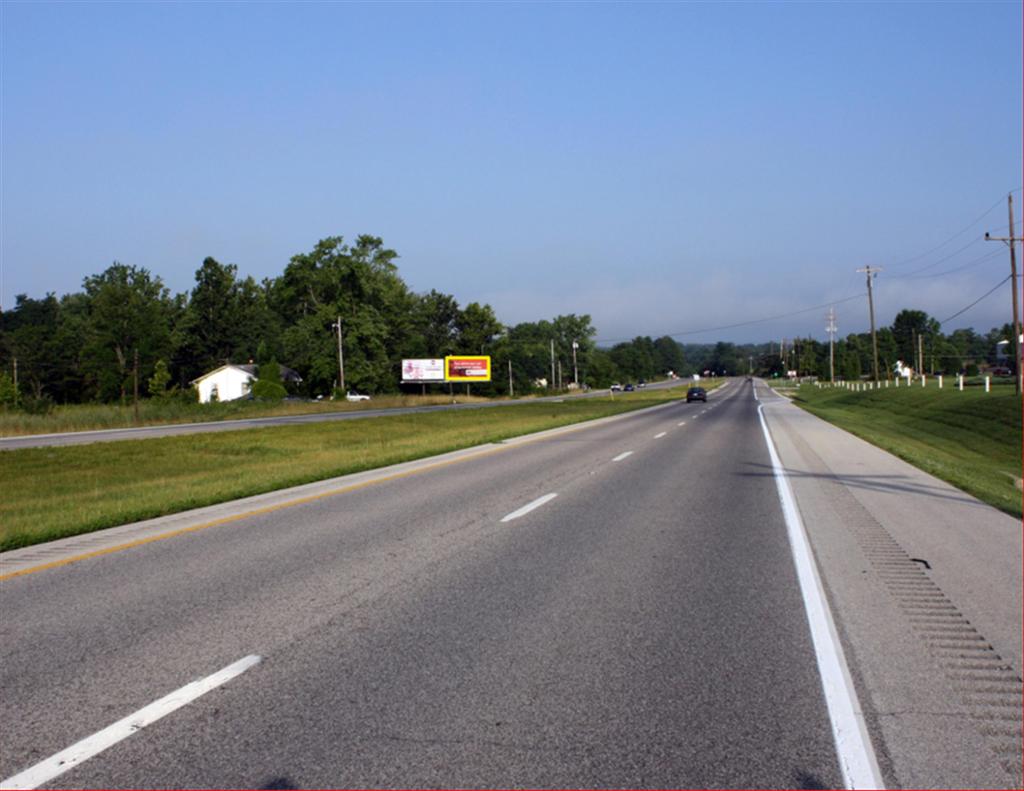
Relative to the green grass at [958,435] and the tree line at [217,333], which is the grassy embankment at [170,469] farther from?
the tree line at [217,333]

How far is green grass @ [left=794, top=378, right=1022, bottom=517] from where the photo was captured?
17.8 m

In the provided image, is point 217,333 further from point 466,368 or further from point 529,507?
point 529,507

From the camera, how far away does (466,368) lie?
10950 centimetres

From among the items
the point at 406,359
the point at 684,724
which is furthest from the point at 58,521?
the point at 406,359

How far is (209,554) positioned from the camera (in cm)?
938

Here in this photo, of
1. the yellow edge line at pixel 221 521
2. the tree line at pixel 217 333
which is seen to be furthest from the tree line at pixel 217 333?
the yellow edge line at pixel 221 521

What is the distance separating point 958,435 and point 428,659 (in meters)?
36.6

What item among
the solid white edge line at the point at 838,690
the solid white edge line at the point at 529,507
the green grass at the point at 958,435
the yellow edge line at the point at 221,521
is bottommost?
the green grass at the point at 958,435

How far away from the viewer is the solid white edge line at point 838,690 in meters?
4.02

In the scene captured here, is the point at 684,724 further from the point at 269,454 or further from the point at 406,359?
the point at 406,359

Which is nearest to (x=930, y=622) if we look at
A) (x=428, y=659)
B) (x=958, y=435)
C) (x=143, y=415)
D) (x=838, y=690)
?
(x=838, y=690)

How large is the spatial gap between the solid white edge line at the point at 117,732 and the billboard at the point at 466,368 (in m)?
104

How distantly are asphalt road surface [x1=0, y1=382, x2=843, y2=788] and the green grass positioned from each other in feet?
24.7

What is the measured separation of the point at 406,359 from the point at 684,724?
106m
